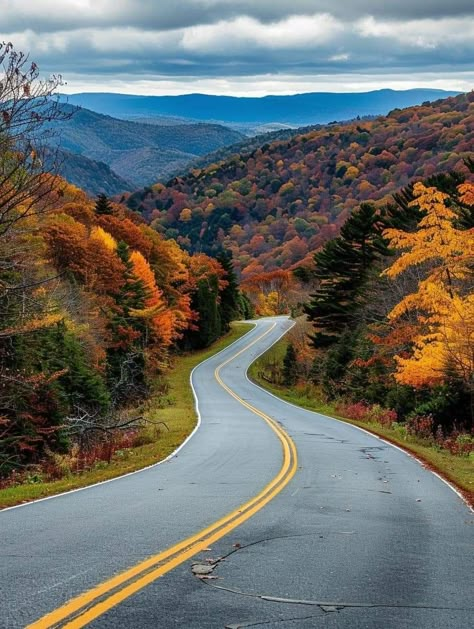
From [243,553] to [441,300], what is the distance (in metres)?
22.0

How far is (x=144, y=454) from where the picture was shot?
2105 cm

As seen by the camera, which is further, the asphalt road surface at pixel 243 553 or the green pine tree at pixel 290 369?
the green pine tree at pixel 290 369

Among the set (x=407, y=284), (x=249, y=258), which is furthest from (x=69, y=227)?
(x=249, y=258)

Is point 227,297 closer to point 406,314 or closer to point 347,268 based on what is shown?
point 347,268

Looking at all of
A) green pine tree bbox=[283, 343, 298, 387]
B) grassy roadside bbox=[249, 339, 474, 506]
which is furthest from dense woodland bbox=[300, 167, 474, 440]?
grassy roadside bbox=[249, 339, 474, 506]

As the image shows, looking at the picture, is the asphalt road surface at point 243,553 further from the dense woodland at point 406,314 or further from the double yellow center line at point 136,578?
the dense woodland at point 406,314

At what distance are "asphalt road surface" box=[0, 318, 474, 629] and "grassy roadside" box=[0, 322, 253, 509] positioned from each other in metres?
0.78

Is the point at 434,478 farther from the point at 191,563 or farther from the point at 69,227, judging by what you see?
the point at 69,227

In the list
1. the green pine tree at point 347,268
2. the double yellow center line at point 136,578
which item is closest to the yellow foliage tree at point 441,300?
the double yellow center line at point 136,578

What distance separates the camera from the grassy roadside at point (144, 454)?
532 inches

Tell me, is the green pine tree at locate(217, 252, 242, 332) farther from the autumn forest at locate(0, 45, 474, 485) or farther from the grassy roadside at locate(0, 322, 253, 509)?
the grassy roadside at locate(0, 322, 253, 509)

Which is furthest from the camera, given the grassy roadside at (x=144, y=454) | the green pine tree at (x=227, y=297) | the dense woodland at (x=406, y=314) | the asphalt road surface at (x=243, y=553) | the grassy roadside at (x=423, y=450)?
the green pine tree at (x=227, y=297)

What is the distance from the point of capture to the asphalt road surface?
571cm

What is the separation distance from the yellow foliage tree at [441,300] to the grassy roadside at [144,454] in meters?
8.52
